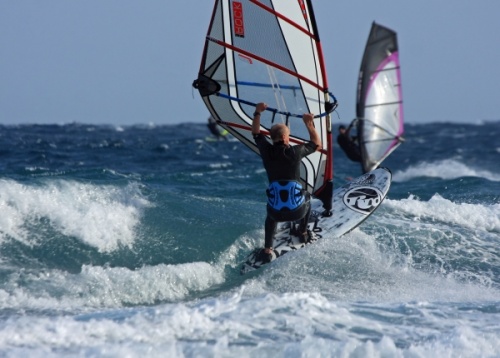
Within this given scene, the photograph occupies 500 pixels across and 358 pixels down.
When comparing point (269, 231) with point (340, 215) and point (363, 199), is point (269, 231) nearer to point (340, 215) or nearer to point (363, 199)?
point (340, 215)

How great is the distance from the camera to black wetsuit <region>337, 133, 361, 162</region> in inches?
496

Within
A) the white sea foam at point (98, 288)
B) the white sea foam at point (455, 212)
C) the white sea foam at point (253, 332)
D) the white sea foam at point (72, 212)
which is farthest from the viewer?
the white sea foam at point (455, 212)

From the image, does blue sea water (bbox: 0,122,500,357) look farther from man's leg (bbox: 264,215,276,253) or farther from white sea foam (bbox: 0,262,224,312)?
man's leg (bbox: 264,215,276,253)

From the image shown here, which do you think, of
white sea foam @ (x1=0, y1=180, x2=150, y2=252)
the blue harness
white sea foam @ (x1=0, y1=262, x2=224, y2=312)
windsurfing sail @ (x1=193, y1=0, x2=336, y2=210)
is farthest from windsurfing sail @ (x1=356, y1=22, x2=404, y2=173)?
white sea foam @ (x1=0, y1=262, x2=224, y2=312)

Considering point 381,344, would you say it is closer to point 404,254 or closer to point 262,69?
point 404,254

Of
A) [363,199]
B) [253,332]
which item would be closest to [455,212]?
[363,199]

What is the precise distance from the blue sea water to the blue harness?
0.47 metres

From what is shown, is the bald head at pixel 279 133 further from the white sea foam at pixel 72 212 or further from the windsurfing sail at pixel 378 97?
the windsurfing sail at pixel 378 97

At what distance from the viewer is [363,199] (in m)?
7.22

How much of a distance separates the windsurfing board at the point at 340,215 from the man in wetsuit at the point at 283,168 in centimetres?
36

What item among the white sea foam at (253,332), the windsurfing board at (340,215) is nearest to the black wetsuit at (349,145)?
the windsurfing board at (340,215)

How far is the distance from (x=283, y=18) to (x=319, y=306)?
9.65 ft

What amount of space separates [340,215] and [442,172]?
34.8 feet

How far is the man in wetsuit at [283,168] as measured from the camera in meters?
5.47
